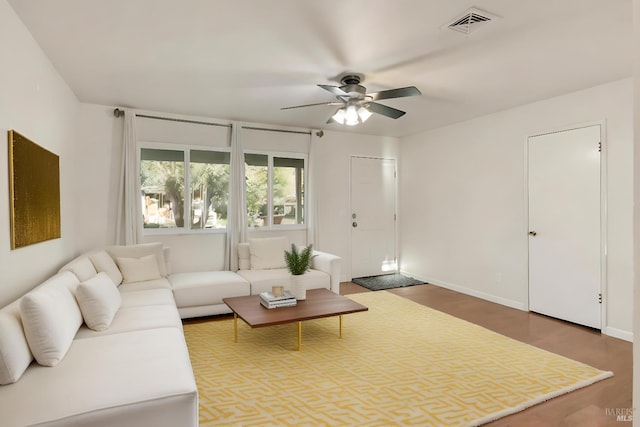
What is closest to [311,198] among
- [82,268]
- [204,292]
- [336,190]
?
[336,190]

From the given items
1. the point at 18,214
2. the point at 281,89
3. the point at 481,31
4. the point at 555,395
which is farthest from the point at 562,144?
the point at 18,214

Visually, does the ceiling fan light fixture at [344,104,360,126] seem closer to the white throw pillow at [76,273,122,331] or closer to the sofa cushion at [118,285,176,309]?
the sofa cushion at [118,285,176,309]

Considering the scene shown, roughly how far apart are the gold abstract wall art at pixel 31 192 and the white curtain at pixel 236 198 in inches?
82.7

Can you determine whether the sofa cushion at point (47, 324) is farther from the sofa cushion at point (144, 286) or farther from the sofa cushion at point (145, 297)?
the sofa cushion at point (144, 286)

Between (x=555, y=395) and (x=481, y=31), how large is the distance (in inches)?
102

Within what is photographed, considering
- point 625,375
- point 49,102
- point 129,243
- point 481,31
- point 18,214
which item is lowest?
point 625,375

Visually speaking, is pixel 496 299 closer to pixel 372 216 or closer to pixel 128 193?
pixel 372 216

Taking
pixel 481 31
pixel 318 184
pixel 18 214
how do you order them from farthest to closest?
pixel 318 184 → pixel 481 31 → pixel 18 214

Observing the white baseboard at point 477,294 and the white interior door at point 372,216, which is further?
the white interior door at point 372,216

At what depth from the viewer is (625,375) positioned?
2664 millimetres

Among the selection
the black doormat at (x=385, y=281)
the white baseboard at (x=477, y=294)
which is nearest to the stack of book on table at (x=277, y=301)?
the black doormat at (x=385, y=281)

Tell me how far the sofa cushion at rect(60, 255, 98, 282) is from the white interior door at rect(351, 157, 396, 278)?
3904mm

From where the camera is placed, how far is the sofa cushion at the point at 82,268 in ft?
9.48

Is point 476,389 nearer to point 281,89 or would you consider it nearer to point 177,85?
point 281,89
